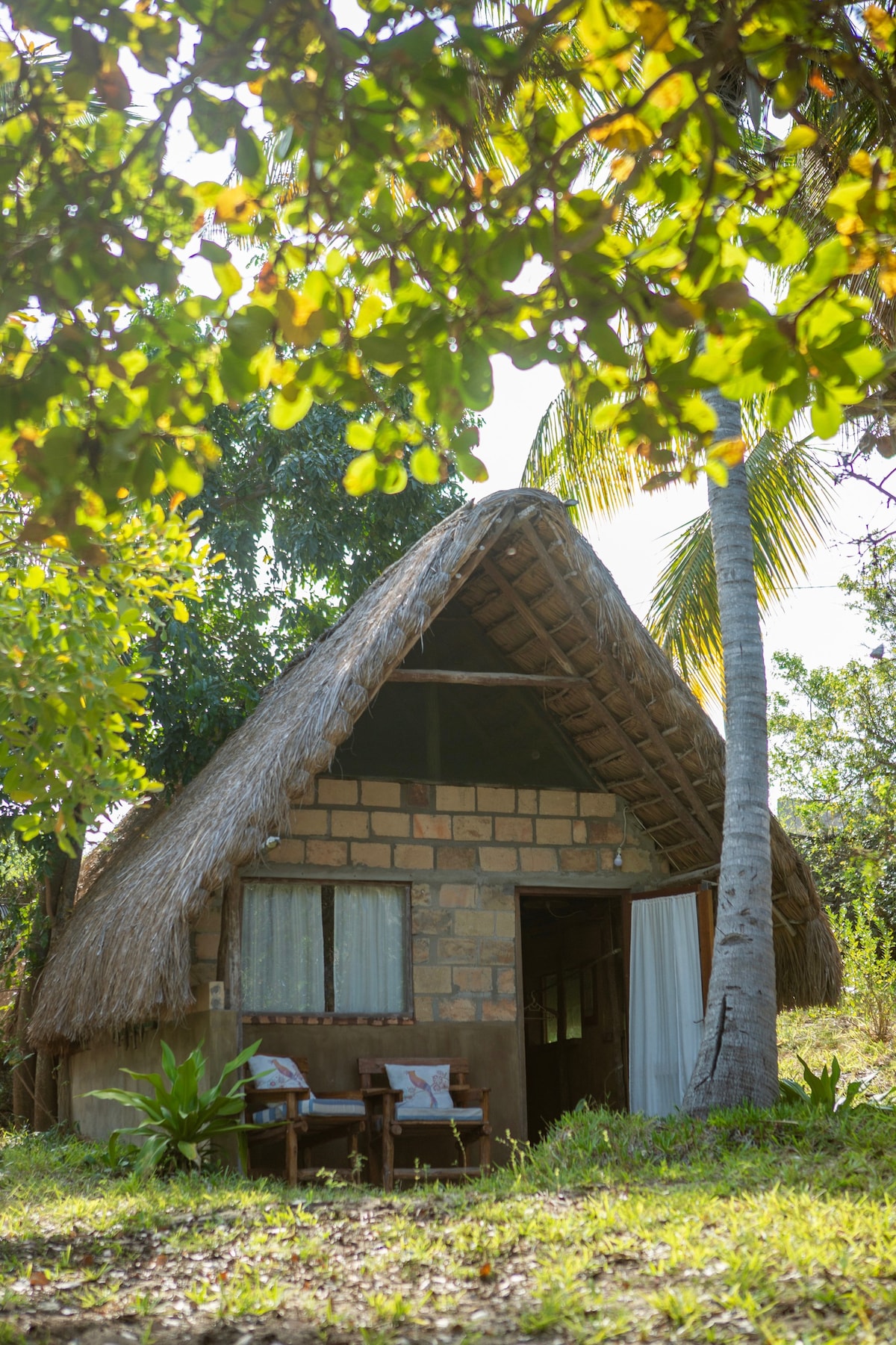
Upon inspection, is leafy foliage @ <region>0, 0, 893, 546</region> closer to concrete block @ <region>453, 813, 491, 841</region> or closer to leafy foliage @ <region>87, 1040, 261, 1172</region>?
leafy foliage @ <region>87, 1040, 261, 1172</region>

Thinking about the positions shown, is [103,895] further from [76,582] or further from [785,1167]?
[785,1167]

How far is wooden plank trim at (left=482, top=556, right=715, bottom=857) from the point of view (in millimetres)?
7910

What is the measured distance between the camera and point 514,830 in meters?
8.23

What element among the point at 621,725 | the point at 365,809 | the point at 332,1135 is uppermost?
the point at 621,725

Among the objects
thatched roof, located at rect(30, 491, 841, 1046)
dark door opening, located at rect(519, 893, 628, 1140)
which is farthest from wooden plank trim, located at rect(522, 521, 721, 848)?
dark door opening, located at rect(519, 893, 628, 1140)

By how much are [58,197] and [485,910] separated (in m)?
5.85

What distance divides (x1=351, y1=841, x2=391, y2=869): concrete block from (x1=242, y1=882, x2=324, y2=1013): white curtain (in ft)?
1.01

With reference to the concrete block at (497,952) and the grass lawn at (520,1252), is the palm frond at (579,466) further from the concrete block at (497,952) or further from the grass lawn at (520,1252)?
the grass lawn at (520,1252)

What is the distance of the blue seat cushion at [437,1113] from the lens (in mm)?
6719

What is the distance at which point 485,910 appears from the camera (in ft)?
26.3

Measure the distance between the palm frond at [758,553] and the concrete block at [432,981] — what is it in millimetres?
3594

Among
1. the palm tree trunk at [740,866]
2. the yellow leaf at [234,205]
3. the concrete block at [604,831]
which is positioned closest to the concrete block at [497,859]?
the concrete block at [604,831]

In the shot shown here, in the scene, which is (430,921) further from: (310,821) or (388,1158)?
(388,1158)

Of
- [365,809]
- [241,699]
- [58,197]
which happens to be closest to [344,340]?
[58,197]
